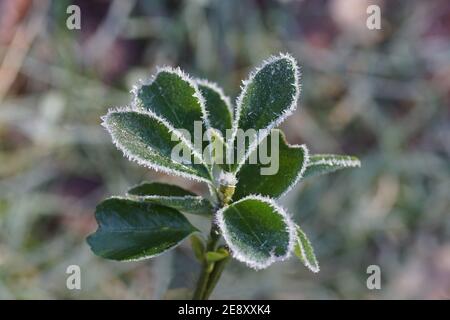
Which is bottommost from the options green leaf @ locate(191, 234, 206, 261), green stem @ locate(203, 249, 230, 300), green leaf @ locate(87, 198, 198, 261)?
green stem @ locate(203, 249, 230, 300)

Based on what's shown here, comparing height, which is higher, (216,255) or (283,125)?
(283,125)

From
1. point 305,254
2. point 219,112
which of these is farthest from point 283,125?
point 305,254

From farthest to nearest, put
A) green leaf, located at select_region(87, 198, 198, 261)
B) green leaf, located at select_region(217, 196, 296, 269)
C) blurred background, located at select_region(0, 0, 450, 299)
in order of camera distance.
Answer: blurred background, located at select_region(0, 0, 450, 299)
green leaf, located at select_region(87, 198, 198, 261)
green leaf, located at select_region(217, 196, 296, 269)

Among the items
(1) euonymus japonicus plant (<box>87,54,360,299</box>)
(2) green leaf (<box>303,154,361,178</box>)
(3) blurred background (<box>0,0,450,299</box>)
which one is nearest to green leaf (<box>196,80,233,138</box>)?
(1) euonymus japonicus plant (<box>87,54,360,299</box>)

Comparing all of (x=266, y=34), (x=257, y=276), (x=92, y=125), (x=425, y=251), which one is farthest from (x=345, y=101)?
(x=92, y=125)

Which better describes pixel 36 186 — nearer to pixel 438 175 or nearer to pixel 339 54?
pixel 339 54

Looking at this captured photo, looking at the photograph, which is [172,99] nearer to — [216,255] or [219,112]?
[219,112]

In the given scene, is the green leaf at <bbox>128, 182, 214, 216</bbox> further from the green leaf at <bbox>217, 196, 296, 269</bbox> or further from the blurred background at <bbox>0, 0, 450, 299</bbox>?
the blurred background at <bbox>0, 0, 450, 299</bbox>
